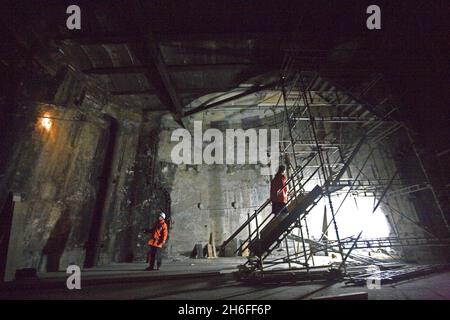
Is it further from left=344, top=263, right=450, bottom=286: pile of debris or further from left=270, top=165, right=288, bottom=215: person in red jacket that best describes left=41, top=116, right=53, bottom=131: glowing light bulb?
left=344, top=263, right=450, bottom=286: pile of debris

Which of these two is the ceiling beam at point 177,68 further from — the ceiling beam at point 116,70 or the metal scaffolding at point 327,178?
the metal scaffolding at point 327,178

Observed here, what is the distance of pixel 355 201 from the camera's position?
31.2 ft

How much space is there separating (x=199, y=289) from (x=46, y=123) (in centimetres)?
676

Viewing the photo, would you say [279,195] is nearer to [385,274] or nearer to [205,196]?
[385,274]

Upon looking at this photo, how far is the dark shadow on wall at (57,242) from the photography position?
21.0 ft

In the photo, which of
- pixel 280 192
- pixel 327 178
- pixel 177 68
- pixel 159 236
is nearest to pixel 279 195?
pixel 280 192

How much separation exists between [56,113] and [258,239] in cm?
747

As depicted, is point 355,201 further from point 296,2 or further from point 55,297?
point 55,297

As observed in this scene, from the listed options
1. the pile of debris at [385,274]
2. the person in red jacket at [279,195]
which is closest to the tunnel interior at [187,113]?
the person in red jacket at [279,195]

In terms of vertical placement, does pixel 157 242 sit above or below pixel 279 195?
below

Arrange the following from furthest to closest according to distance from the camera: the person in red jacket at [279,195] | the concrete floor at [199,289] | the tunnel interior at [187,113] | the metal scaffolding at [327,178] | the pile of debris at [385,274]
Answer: the person in red jacket at [279,195]
the tunnel interior at [187,113]
the metal scaffolding at [327,178]
the pile of debris at [385,274]
the concrete floor at [199,289]

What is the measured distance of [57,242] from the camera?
21.9 ft

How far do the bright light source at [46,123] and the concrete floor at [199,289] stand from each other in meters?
4.35

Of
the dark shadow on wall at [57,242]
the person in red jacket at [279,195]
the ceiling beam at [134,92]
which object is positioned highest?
the ceiling beam at [134,92]
